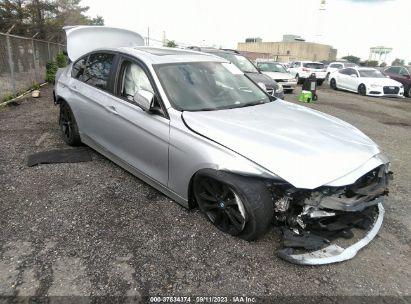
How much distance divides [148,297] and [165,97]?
1.98 m

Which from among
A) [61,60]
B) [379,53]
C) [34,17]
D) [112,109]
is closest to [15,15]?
[34,17]

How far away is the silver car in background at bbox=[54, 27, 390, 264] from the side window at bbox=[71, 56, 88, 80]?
24.2 inches

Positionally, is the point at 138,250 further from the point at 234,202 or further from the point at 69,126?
the point at 69,126

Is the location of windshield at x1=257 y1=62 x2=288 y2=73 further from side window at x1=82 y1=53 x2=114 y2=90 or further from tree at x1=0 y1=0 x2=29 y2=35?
tree at x1=0 y1=0 x2=29 y2=35

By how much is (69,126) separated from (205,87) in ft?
8.53

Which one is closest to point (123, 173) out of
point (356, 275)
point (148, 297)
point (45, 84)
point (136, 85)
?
point (136, 85)

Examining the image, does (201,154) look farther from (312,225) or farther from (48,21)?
(48,21)

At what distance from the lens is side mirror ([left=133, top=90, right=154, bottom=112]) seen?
3.60 meters

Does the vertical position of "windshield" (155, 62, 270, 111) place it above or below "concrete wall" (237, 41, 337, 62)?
above

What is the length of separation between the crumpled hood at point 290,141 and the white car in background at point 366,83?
14671 mm

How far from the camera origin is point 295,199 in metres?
2.93

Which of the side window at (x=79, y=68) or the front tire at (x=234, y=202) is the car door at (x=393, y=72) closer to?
the side window at (x=79, y=68)

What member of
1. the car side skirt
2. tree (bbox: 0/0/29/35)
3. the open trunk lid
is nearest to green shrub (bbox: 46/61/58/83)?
the open trunk lid

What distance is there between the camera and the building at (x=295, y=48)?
95.4 m
